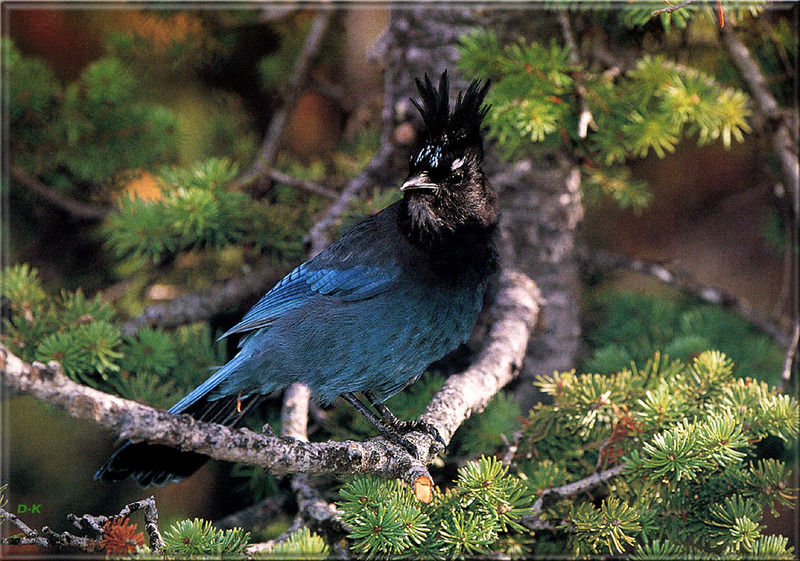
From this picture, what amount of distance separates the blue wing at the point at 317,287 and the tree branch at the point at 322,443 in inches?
16.1

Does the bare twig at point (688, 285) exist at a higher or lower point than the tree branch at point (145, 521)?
lower

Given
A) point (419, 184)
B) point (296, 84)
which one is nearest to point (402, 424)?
point (419, 184)

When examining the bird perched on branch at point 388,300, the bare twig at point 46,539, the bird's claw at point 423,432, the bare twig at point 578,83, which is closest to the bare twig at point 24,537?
the bare twig at point 46,539

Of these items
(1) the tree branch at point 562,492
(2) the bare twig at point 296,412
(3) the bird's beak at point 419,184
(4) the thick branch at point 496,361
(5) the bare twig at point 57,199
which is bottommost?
(1) the tree branch at point 562,492

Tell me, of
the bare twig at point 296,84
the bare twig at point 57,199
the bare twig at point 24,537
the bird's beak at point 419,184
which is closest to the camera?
the bare twig at point 24,537

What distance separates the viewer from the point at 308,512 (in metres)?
2.12

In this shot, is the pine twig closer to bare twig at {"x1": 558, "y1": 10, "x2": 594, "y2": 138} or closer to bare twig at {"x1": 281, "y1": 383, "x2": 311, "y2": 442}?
bare twig at {"x1": 281, "y1": 383, "x2": 311, "y2": 442}

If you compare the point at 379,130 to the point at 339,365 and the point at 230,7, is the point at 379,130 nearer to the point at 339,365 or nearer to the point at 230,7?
the point at 230,7

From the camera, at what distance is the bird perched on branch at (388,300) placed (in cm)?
222

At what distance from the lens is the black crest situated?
2.19m

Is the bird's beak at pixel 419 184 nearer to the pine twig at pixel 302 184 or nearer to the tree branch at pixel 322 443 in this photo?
the tree branch at pixel 322 443

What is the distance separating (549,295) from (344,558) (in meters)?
1.69

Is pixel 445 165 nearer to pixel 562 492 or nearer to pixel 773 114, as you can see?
pixel 562 492

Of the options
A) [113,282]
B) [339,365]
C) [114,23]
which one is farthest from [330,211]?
[114,23]
